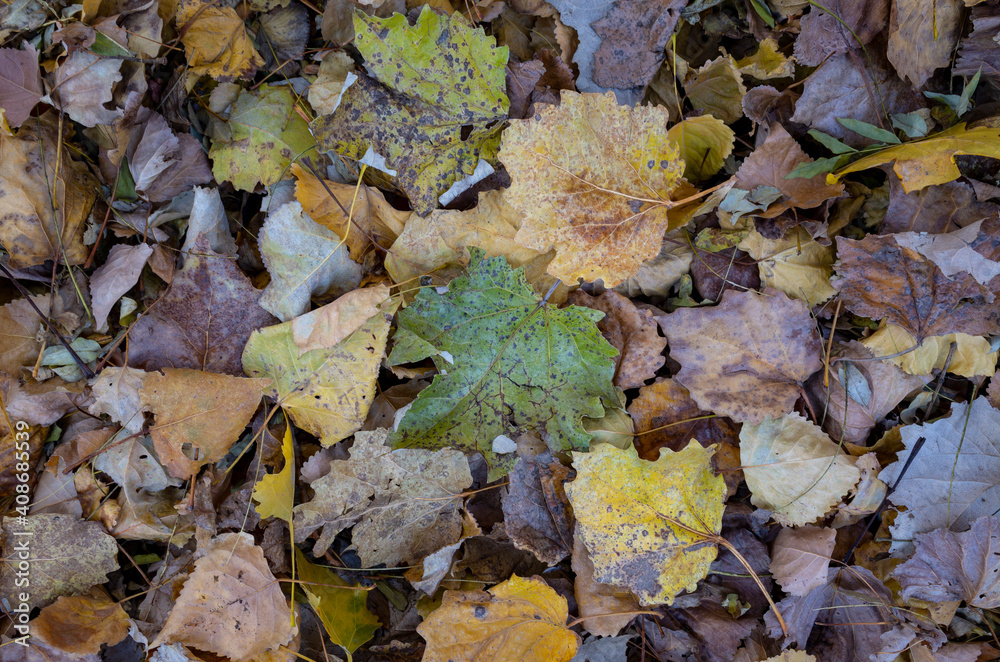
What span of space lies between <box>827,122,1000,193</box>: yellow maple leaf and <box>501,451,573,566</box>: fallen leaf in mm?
1245

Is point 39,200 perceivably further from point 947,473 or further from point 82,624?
point 947,473

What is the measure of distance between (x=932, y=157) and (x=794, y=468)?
934 millimetres

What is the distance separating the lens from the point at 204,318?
186 centimetres

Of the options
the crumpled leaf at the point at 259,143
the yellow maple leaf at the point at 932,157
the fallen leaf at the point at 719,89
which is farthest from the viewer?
the crumpled leaf at the point at 259,143

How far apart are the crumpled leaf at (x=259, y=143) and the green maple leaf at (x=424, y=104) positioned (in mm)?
144

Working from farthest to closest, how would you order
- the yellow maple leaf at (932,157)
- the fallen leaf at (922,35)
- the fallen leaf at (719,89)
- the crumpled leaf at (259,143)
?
the crumpled leaf at (259,143) < the fallen leaf at (719,89) < the fallen leaf at (922,35) < the yellow maple leaf at (932,157)

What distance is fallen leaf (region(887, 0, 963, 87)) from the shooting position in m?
1.68

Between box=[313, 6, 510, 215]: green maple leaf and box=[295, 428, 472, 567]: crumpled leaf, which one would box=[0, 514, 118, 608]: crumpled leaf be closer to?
box=[295, 428, 472, 567]: crumpled leaf

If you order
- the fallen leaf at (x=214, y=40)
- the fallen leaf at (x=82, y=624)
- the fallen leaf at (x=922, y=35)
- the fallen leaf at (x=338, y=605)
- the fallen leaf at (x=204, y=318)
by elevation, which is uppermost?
the fallen leaf at (x=922, y=35)

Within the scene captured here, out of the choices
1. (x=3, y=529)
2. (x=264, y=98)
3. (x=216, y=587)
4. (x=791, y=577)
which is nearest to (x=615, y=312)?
(x=791, y=577)

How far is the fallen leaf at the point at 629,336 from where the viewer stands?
1.81 meters

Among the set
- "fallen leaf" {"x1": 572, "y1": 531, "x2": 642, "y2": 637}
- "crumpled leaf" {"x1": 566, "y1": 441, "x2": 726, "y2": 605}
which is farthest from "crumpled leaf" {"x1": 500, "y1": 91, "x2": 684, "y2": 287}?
"fallen leaf" {"x1": 572, "y1": 531, "x2": 642, "y2": 637}

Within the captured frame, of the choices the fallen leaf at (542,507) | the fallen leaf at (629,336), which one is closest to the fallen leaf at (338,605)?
the fallen leaf at (542,507)

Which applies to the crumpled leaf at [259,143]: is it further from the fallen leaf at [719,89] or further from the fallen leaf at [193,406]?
the fallen leaf at [719,89]
